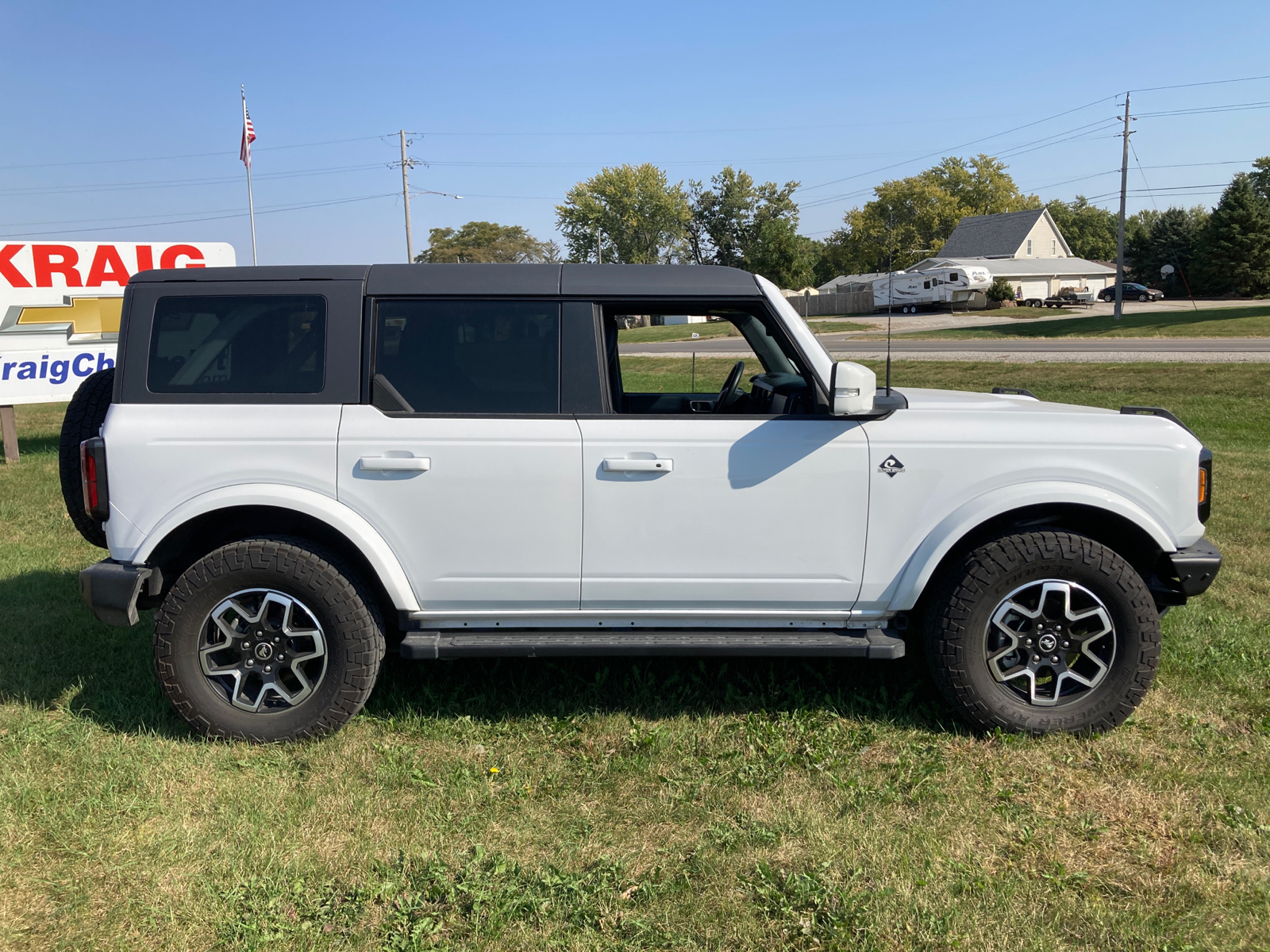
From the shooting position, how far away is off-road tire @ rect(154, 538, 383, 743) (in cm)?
372

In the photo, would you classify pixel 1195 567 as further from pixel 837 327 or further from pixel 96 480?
pixel 837 327

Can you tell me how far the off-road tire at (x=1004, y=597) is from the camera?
3.73 m

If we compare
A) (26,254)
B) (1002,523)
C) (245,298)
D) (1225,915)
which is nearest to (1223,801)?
(1225,915)

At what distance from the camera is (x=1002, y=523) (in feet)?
13.0

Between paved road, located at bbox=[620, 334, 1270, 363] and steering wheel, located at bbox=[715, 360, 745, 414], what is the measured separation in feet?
37.6

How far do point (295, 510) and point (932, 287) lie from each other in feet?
189

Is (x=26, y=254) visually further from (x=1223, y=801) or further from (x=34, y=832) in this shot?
(x=1223, y=801)

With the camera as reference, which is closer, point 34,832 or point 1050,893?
point 1050,893

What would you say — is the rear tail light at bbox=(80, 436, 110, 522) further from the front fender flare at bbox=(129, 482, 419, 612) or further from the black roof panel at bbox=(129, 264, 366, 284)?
the black roof panel at bbox=(129, 264, 366, 284)

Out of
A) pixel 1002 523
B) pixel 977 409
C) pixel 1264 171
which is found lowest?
pixel 1002 523

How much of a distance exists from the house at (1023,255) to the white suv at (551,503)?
63267 millimetres

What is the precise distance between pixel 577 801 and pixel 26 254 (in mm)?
11298

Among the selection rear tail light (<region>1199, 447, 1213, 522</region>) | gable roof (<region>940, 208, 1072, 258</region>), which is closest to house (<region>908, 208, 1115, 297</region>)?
gable roof (<region>940, 208, 1072, 258</region>)

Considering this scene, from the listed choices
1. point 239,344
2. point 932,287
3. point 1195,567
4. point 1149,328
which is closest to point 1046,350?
point 1149,328
